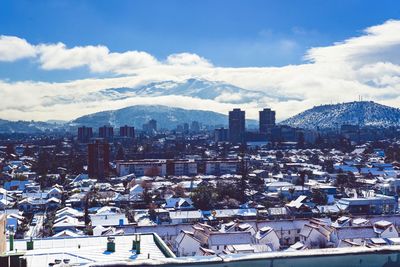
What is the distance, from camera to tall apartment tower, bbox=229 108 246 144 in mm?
79600

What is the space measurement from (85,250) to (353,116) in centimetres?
15013

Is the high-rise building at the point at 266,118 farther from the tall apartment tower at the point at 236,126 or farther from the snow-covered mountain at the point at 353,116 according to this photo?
the snow-covered mountain at the point at 353,116

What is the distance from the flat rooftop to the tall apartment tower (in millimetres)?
70546

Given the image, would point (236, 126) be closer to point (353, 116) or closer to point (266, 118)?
point (266, 118)

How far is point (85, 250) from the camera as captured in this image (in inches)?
271

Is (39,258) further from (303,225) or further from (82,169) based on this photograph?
(82,169)

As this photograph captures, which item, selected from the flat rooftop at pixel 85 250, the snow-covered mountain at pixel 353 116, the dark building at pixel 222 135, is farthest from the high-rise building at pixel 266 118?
the flat rooftop at pixel 85 250

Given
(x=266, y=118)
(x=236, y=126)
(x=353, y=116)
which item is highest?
(x=353, y=116)

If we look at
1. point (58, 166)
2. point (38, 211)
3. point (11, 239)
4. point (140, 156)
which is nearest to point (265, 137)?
point (140, 156)

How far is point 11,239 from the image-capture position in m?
6.88

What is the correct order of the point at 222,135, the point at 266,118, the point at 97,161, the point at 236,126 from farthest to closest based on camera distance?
1. the point at 266,118
2. the point at 222,135
3. the point at 236,126
4. the point at 97,161

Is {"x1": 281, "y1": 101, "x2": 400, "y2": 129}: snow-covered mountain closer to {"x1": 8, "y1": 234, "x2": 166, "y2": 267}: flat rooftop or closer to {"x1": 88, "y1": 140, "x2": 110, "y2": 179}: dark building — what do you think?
{"x1": 88, "y1": 140, "x2": 110, "y2": 179}: dark building

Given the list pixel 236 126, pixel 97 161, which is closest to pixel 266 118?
pixel 236 126

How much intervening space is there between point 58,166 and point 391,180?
25205 mm
